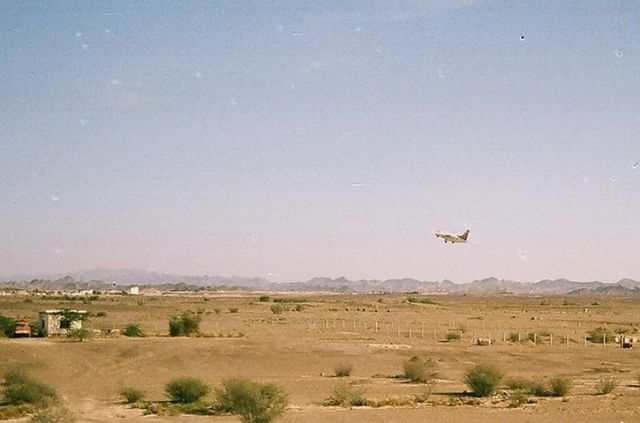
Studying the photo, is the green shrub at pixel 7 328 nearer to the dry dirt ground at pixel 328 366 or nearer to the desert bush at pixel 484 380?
the dry dirt ground at pixel 328 366

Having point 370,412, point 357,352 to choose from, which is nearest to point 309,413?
point 370,412

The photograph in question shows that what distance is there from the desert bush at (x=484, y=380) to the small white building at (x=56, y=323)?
36996 millimetres

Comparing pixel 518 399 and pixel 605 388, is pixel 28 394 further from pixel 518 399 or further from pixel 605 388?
pixel 605 388

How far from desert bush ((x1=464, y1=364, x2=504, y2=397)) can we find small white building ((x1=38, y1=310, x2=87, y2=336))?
37.0 m

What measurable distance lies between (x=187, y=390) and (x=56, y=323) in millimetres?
33854

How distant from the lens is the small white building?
212ft

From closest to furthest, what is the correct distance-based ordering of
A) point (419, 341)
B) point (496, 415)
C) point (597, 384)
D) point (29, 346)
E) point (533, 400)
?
point (496, 415) → point (533, 400) → point (597, 384) → point (29, 346) → point (419, 341)

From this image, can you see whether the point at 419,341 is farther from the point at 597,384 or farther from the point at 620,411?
the point at 620,411

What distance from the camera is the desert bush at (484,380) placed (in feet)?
122

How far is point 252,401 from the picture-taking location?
30125mm

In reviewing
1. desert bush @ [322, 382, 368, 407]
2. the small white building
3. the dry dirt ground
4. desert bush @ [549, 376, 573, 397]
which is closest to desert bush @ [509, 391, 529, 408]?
the dry dirt ground

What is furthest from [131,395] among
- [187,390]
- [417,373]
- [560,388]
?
[560,388]

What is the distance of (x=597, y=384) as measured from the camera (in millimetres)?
39844

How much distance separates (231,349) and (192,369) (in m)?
7.78
